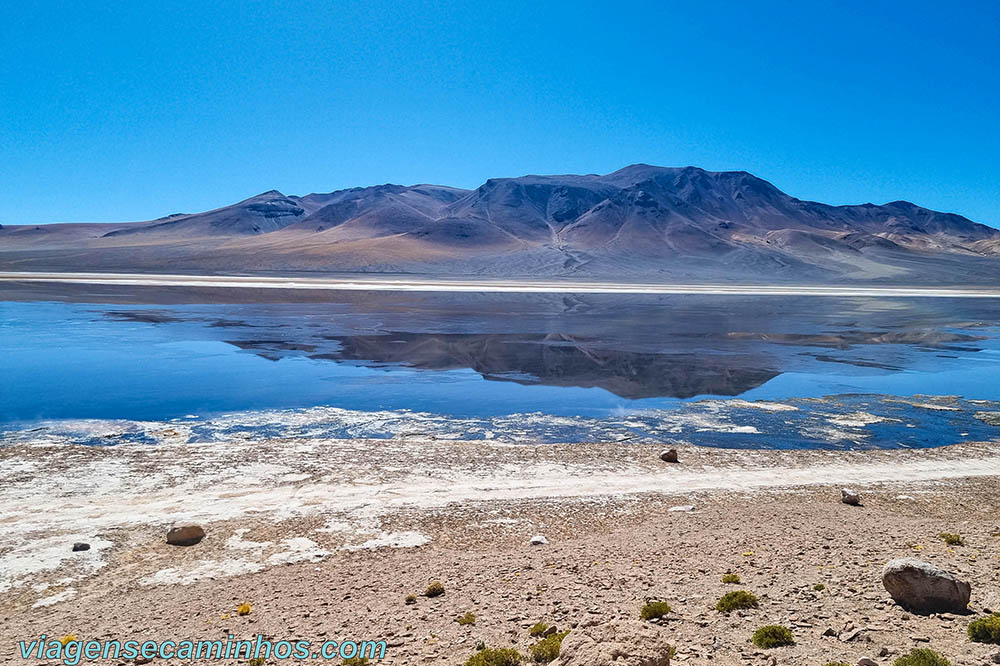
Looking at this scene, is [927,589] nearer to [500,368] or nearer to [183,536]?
[183,536]

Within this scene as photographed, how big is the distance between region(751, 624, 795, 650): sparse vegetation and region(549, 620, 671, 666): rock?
1003 millimetres

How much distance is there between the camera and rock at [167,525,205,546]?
10109 millimetres

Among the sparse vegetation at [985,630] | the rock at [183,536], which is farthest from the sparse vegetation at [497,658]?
the rock at [183,536]

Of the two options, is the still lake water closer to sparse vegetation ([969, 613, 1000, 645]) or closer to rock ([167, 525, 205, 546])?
rock ([167, 525, 205, 546])

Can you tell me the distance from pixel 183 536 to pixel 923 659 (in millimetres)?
9016

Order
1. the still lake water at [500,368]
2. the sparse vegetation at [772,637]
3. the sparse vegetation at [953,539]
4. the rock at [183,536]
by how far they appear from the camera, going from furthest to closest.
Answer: the still lake water at [500,368] → the rock at [183,536] → the sparse vegetation at [953,539] → the sparse vegetation at [772,637]

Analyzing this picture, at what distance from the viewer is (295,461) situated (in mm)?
14523

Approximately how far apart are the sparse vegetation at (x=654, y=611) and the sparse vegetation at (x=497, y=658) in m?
1.52

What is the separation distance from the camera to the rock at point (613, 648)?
6.09 metres

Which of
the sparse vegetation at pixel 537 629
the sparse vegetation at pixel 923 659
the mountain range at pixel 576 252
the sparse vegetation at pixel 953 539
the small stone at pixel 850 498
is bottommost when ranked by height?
the small stone at pixel 850 498

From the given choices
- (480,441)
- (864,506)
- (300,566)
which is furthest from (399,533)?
(864,506)

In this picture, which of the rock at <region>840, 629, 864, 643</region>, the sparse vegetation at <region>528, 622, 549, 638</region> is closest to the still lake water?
the sparse vegetation at <region>528, 622, 549, 638</region>

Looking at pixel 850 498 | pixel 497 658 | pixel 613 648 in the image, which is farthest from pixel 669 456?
pixel 613 648

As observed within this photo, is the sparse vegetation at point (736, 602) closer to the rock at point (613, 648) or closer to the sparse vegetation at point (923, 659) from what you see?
the rock at point (613, 648)
